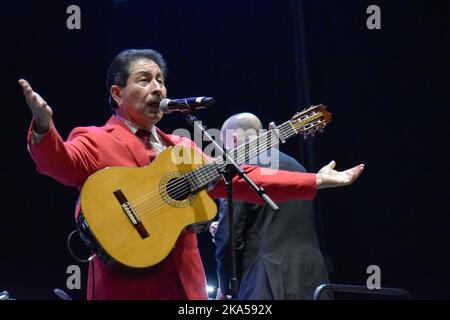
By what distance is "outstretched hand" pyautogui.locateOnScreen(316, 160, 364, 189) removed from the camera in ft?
8.68

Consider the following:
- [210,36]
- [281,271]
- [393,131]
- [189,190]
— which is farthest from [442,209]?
[189,190]

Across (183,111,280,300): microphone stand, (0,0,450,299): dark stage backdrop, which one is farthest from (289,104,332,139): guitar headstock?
(0,0,450,299): dark stage backdrop

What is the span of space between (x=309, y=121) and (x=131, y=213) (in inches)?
38.9

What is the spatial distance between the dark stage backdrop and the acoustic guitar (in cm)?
246

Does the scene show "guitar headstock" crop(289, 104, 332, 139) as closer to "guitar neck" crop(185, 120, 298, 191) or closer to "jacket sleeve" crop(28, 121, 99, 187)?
"guitar neck" crop(185, 120, 298, 191)

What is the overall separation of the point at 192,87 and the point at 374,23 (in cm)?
163

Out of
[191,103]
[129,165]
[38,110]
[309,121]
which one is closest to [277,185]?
[309,121]

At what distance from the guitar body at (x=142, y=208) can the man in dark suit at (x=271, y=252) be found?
3.32 ft

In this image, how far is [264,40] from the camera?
17.5 ft

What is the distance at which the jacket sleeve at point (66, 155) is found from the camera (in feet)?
7.59

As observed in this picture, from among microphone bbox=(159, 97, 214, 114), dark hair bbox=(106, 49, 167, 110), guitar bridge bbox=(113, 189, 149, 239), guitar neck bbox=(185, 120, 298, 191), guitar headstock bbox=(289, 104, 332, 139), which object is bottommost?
guitar bridge bbox=(113, 189, 149, 239)

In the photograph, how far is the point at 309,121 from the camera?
293 cm

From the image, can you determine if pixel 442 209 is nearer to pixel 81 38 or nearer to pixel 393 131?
pixel 393 131

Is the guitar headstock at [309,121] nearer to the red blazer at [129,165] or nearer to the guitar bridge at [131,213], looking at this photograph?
the red blazer at [129,165]
